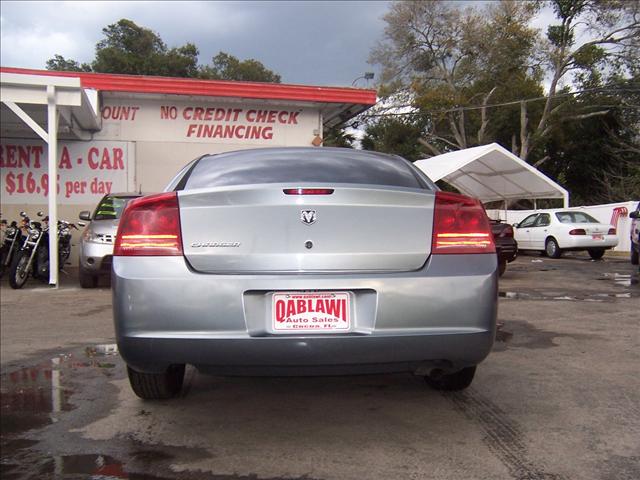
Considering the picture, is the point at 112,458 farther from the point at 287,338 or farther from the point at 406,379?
the point at 406,379

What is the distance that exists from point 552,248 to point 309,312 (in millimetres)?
15491

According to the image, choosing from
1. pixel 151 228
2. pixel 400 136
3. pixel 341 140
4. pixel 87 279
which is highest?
pixel 400 136

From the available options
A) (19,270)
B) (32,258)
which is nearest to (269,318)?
(19,270)

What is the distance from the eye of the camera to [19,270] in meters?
9.38

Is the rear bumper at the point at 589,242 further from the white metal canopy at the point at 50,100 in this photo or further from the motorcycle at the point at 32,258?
the motorcycle at the point at 32,258

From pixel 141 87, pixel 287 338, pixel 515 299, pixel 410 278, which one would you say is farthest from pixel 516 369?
pixel 141 87

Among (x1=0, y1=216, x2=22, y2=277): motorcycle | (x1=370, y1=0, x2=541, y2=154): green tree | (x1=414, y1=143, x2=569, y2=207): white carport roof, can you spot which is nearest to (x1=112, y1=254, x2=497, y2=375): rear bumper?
(x1=0, y1=216, x2=22, y2=277): motorcycle

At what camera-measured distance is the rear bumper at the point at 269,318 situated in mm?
2787

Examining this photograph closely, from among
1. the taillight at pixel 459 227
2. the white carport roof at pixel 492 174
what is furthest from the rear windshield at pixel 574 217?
the taillight at pixel 459 227

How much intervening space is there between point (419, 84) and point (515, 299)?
28.3 meters

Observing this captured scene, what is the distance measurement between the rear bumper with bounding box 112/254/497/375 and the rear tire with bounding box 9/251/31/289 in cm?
740

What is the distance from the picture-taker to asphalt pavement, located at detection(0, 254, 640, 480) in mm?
2840

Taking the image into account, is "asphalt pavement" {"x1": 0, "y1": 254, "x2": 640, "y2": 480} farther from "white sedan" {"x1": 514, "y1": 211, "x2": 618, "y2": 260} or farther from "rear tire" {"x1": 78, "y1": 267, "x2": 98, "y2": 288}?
"white sedan" {"x1": 514, "y1": 211, "x2": 618, "y2": 260}

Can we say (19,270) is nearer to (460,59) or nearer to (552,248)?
(552,248)
